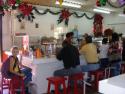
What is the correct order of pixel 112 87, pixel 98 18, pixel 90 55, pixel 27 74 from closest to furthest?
pixel 112 87
pixel 27 74
pixel 90 55
pixel 98 18

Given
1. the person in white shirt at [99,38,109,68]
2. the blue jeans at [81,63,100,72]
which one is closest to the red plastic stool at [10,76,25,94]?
the blue jeans at [81,63,100,72]

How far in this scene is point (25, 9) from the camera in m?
7.50

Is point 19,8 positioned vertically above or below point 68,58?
above

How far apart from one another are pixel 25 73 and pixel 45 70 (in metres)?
0.51

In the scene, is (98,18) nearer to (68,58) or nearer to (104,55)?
(104,55)

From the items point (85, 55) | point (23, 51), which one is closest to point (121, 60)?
point (85, 55)

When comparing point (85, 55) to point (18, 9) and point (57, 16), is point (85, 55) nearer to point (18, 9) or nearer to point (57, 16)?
point (18, 9)

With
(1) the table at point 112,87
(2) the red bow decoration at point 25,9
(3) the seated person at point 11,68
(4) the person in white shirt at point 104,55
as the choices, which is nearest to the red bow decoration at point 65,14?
(2) the red bow decoration at point 25,9

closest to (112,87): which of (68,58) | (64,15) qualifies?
(68,58)

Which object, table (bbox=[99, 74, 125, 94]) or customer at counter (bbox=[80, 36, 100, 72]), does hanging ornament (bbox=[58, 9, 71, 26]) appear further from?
table (bbox=[99, 74, 125, 94])

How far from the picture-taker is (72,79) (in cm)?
455

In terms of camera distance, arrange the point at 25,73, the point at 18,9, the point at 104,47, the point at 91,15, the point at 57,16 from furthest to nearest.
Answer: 1. the point at 91,15
2. the point at 57,16
3. the point at 18,9
4. the point at 104,47
5. the point at 25,73

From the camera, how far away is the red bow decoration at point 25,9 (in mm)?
7301

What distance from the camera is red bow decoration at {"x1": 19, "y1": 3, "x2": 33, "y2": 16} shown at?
730cm
